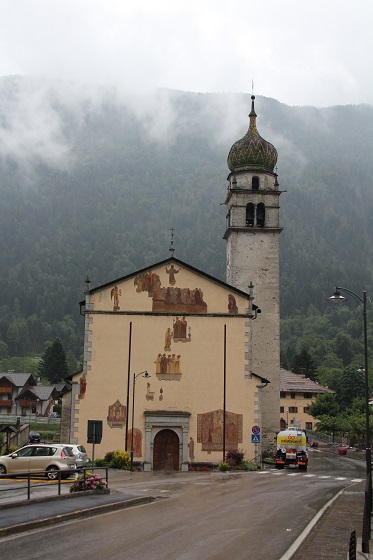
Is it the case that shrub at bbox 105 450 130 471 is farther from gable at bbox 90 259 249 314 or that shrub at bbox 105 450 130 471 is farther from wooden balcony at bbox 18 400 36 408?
wooden balcony at bbox 18 400 36 408

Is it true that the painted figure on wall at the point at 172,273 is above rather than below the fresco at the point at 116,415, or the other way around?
above

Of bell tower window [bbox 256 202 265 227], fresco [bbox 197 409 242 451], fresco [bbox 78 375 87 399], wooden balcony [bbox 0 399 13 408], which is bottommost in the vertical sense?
fresco [bbox 197 409 242 451]

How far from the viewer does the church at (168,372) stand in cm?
4425

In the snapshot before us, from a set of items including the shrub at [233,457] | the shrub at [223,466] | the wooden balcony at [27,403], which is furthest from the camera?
the wooden balcony at [27,403]

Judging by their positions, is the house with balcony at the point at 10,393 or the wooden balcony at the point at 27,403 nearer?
the wooden balcony at the point at 27,403

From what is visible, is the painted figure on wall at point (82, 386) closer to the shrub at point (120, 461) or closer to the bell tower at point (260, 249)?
the shrub at point (120, 461)

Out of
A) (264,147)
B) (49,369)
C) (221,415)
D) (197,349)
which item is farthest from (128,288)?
(49,369)

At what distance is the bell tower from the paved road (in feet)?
75.2

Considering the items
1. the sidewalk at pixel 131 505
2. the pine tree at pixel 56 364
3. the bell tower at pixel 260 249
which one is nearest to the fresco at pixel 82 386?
the bell tower at pixel 260 249

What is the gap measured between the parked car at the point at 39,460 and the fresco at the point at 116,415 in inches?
552

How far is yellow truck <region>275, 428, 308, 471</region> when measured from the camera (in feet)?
155

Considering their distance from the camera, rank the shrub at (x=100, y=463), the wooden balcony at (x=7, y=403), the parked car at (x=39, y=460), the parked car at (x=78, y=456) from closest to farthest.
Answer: the parked car at (x=39, y=460)
the parked car at (x=78, y=456)
the shrub at (x=100, y=463)
the wooden balcony at (x=7, y=403)

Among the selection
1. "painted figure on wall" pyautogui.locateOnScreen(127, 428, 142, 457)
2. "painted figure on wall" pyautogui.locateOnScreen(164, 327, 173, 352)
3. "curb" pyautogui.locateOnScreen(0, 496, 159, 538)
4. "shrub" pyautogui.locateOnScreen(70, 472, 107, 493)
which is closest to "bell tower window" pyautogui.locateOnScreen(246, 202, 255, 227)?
"painted figure on wall" pyautogui.locateOnScreen(164, 327, 173, 352)

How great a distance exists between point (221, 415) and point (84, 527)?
92.5 feet
